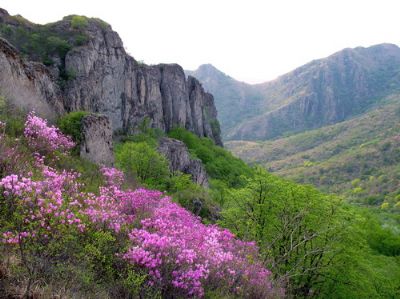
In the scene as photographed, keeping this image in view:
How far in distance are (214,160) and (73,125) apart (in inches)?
2522

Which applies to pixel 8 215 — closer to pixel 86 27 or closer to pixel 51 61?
pixel 51 61

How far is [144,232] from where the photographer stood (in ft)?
23.7

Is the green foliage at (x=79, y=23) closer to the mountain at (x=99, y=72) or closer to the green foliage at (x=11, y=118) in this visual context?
the mountain at (x=99, y=72)

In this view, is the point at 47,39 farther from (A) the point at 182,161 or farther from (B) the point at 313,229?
(B) the point at 313,229

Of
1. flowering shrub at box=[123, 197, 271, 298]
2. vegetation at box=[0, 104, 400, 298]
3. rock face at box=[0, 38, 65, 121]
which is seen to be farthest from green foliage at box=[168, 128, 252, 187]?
flowering shrub at box=[123, 197, 271, 298]

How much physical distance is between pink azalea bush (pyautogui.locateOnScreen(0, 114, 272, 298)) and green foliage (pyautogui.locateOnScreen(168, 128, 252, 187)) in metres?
58.1

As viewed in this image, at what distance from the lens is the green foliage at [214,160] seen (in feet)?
235

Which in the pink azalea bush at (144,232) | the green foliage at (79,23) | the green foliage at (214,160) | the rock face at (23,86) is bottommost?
the green foliage at (214,160)

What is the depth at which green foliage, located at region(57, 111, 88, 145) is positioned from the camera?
14.3 m

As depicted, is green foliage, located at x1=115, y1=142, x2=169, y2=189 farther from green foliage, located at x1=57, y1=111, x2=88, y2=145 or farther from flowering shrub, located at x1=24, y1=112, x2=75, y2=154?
→ flowering shrub, located at x1=24, y1=112, x2=75, y2=154

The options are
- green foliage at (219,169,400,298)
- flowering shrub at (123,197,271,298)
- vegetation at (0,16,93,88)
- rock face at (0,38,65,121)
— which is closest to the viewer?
flowering shrub at (123,197,271,298)

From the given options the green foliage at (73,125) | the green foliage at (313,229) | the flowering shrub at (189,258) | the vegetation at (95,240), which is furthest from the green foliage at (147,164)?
the flowering shrub at (189,258)

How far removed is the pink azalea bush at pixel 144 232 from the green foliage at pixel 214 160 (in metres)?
58.1

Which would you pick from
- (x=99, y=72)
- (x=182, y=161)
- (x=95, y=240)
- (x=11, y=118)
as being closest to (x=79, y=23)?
(x=99, y=72)
